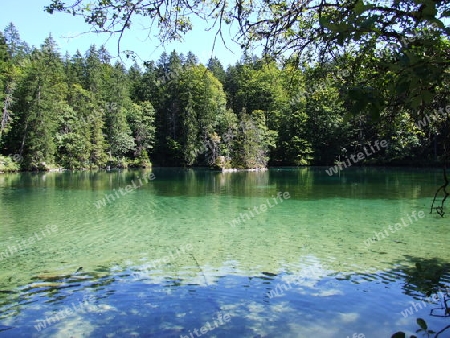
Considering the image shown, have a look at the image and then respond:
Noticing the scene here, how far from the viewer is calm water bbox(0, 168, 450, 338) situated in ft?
18.7

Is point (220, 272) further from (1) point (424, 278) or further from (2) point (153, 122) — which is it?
(2) point (153, 122)

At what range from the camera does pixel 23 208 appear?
18031 millimetres

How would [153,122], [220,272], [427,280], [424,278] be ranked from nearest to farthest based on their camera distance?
[424,278] → [427,280] → [220,272] → [153,122]

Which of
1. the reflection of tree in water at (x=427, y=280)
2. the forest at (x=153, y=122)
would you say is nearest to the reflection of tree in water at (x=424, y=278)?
the reflection of tree in water at (x=427, y=280)

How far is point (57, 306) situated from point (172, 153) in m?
63.7

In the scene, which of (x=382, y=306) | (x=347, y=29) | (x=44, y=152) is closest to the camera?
(x=347, y=29)

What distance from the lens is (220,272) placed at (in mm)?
8328

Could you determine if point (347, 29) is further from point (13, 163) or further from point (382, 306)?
point (13, 163)

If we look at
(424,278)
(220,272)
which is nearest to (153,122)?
(220,272)

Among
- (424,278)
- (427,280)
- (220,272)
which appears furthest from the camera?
(220,272)

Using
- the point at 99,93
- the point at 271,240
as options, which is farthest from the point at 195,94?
the point at 271,240

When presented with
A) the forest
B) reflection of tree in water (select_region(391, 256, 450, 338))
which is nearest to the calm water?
reflection of tree in water (select_region(391, 256, 450, 338))

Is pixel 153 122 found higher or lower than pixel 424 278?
higher

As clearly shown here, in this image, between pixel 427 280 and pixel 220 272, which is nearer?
pixel 427 280
